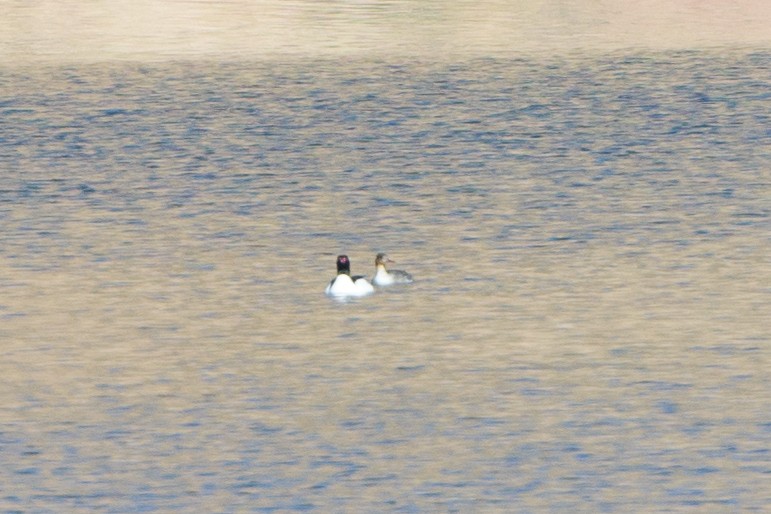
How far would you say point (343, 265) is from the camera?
37.5ft

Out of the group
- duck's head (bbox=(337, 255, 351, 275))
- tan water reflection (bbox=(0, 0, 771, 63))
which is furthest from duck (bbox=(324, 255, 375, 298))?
tan water reflection (bbox=(0, 0, 771, 63))

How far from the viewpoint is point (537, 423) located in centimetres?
894

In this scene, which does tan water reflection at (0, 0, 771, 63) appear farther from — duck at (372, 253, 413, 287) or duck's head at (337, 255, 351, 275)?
duck's head at (337, 255, 351, 275)

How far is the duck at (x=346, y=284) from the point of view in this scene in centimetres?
1134

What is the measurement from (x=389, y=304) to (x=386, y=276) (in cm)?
26

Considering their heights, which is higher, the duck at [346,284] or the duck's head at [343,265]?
the duck's head at [343,265]

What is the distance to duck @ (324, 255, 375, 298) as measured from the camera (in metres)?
11.3

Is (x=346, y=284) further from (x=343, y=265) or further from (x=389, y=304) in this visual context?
(x=389, y=304)

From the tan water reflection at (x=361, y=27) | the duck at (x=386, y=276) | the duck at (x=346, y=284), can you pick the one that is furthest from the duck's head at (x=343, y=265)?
the tan water reflection at (x=361, y=27)

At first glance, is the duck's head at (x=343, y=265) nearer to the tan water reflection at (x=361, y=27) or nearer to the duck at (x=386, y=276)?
the duck at (x=386, y=276)

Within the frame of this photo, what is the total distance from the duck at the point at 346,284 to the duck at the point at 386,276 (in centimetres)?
7

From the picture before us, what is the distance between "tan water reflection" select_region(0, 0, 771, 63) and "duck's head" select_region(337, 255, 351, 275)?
11.7 meters

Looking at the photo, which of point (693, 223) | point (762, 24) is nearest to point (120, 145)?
point (693, 223)

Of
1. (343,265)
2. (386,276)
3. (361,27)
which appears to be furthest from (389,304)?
(361,27)
